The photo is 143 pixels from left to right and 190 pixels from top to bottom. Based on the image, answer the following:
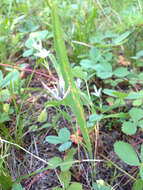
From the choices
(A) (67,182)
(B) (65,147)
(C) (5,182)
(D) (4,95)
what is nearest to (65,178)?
(A) (67,182)

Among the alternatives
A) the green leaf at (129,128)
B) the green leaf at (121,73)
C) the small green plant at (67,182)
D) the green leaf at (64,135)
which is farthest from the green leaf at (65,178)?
the green leaf at (121,73)

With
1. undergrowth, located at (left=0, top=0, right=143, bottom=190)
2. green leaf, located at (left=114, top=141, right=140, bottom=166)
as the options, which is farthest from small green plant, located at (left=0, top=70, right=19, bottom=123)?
green leaf, located at (left=114, top=141, right=140, bottom=166)

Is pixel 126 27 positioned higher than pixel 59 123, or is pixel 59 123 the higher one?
pixel 126 27

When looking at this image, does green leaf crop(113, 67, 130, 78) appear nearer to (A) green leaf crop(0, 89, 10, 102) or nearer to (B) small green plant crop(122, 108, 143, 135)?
(B) small green plant crop(122, 108, 143, 135)

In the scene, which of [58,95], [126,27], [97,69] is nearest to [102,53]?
[97,69]

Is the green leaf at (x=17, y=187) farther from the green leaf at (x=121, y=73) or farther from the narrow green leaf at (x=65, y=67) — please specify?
the green leaf at (x=121, y=73)

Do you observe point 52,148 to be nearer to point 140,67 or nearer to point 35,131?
point 35,131
